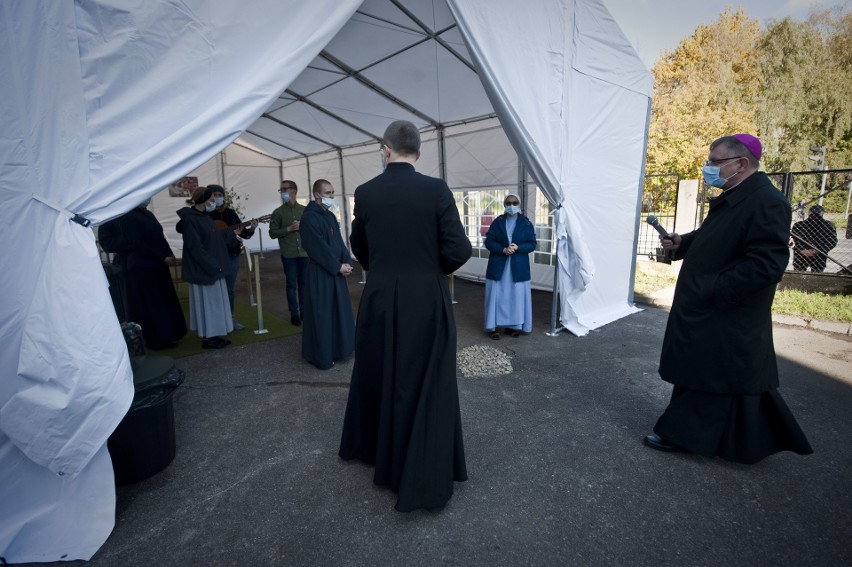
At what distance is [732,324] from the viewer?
2.60 meters

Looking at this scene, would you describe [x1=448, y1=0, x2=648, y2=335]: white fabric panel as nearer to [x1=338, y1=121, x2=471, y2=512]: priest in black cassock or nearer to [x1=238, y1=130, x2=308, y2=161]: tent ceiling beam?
[x1=338, y1=121, x2=471, y2=512]: priest in black cassock

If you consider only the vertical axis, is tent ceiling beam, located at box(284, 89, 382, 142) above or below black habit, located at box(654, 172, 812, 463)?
above

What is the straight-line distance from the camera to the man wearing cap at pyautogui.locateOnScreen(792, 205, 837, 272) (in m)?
6.90

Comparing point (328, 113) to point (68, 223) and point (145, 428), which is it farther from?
point (145, 428)

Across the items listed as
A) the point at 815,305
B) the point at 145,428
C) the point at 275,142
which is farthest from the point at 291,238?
the point at 815,305

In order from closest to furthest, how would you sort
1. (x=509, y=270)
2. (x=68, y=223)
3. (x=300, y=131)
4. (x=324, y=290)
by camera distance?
(x=68, y=223)
(x=324, y=290)
(x=509, y=270)
(x=300, y=131)

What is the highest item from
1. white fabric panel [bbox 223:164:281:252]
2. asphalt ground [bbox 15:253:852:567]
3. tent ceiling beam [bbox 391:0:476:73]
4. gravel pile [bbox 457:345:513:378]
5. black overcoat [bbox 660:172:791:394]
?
tent ceiling beam [bbox 391:0:476:73]

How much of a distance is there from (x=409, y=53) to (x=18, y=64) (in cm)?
514

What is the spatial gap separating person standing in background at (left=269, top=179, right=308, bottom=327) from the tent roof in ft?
7.52

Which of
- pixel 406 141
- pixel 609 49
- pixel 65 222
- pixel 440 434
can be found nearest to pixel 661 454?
pixel 440 434

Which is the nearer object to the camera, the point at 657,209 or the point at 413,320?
the point at 413,320

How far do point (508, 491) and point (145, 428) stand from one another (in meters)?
2.27

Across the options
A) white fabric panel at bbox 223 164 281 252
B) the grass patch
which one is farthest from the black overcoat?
white fabric panel at bbox 223 164 281 252

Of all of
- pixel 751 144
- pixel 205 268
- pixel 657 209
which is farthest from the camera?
pixel 657 209
